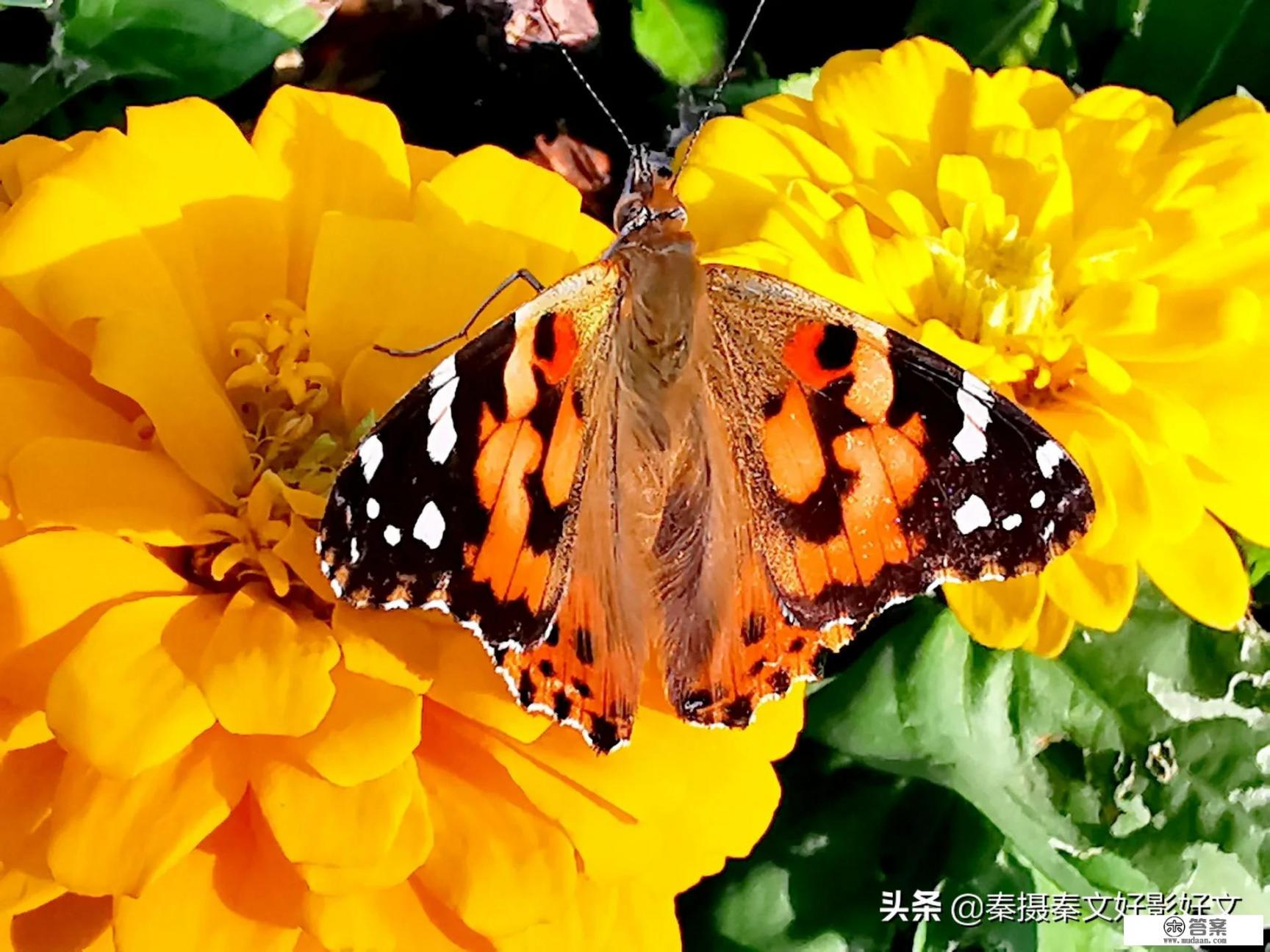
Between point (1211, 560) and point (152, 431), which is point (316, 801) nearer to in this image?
point (152, 431)

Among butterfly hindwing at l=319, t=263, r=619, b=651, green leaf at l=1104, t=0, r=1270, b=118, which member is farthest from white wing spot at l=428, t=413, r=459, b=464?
green leaf at l=1104, t=0, r=1270, b=118

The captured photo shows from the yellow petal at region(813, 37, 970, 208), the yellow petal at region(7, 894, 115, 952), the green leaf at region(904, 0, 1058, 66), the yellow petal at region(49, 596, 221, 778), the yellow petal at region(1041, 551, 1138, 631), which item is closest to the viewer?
the yellow petal at region(49, 596, 221, 778)

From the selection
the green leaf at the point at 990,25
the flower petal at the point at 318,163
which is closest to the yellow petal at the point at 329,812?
the flower petal at the point at 318,163

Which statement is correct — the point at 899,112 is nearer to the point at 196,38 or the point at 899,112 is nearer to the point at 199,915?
the point at 196,38

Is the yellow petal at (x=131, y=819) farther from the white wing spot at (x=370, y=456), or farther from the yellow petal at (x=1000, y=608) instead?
the yellow petal at (x=1000, y=608)

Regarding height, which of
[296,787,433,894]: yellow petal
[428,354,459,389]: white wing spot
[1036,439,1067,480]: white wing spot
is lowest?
[296,787,433,894]: yellow petal

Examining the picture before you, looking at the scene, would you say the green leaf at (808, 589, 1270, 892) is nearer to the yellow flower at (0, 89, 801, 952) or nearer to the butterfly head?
the yellow flower at (0, 89, 801, 952)

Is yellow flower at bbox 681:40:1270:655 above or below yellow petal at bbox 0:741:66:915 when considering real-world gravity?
above
